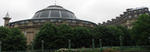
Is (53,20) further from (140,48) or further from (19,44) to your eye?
(140,48)

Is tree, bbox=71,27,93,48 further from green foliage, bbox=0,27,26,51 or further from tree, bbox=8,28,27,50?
green foliage, bbox=0,27,26,51

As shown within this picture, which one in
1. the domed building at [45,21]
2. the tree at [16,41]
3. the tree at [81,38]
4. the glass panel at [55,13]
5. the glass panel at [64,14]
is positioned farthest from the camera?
the glass panel at [64,14]

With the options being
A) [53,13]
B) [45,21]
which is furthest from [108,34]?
[53,13]

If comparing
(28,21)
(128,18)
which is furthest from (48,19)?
(128,18)

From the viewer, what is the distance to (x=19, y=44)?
53094 mm

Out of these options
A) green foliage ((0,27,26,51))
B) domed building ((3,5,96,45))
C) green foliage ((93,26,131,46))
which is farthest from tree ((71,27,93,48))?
domed building ((3,5,96,45))

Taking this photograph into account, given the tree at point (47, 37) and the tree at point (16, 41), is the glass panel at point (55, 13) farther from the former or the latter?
the tree at point (16, 41)

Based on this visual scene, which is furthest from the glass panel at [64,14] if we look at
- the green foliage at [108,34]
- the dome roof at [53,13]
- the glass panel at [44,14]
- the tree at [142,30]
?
the tree at [142,30]

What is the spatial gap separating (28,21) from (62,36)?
25584mm

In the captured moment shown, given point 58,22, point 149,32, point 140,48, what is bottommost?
point 140,48

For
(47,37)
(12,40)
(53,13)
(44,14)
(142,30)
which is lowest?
(12,40)

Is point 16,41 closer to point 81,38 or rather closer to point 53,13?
point 81,38

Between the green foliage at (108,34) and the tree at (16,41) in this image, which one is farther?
the green foliage at (108,34)

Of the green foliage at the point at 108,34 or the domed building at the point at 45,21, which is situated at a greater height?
the domed building at the point at 45,21
